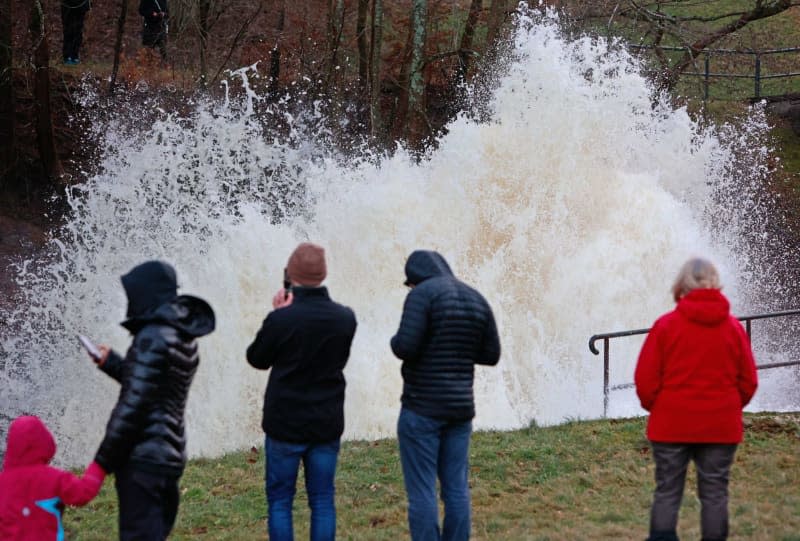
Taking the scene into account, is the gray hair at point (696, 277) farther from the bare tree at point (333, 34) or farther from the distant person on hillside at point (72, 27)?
the distant person on hillside at point (72, 27)

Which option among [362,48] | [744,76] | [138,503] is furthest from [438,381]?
[744,76]

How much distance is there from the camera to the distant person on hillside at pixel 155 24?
79.4 ft

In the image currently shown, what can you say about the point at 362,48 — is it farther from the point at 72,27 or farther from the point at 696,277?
the point at 696,277

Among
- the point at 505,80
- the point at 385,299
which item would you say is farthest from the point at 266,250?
the point at 505,80

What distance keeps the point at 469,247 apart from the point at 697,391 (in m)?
11.2

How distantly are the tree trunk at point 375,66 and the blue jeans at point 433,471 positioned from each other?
17.4 meters

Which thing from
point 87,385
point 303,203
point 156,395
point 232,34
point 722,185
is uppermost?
point 232,34

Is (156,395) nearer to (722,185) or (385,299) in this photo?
(385,299)

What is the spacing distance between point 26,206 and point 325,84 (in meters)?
7.24

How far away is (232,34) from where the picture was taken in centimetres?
2744

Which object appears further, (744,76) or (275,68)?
(275,68)

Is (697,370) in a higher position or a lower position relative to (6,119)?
lower

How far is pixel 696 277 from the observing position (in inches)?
216

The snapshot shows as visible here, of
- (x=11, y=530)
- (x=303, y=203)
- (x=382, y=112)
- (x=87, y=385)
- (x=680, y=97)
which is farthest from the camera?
(x=382, y=112)
